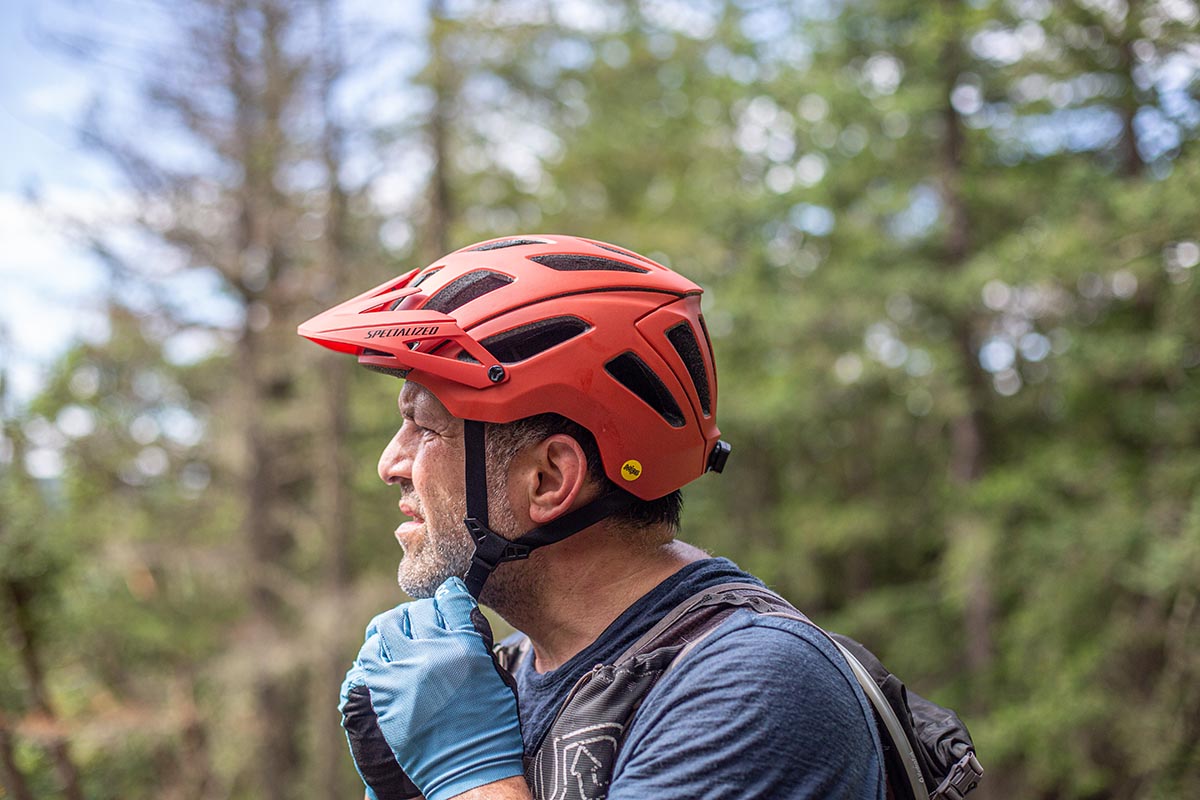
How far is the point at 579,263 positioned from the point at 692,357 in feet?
1.08

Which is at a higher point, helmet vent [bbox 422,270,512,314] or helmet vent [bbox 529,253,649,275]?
helmet vent [bbox 529,253,649,275]

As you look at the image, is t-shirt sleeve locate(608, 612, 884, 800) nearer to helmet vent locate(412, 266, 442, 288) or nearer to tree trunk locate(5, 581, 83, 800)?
helmet vent locate(412, 266, 442, 288)

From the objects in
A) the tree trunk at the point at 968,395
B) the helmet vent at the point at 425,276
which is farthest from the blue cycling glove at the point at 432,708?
the tree trunk at the point at 968,395

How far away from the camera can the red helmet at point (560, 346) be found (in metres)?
2.07

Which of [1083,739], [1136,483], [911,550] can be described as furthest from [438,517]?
[911,550]

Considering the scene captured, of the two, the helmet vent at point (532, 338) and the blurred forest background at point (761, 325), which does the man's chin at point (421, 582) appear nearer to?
the helmet vent at point (532, 338)

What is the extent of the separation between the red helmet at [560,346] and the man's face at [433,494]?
0.26ft

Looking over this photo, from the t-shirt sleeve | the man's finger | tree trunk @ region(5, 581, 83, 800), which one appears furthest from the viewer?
tree trunk @ region(5, 581, 83, 800)

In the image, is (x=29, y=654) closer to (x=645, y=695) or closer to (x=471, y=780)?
(x=471, y=780)

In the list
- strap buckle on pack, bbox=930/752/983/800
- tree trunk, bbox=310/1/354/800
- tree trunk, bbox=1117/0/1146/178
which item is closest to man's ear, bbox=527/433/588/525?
strap buckle on pack, bbox=930/752/983/800

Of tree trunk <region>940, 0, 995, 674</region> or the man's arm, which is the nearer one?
the man's arm

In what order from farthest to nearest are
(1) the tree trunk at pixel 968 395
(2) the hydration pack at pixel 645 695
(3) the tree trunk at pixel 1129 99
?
(1) the tree trunk at pixel 968 395 → (3) the tree trunk at pixel 1129 99 → (2) the hydration pack at pixel 645 695

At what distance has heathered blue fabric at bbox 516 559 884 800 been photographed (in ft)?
5.15

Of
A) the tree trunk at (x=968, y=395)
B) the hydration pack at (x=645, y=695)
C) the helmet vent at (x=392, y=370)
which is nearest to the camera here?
the hydration pack at (x=645, y=695)
